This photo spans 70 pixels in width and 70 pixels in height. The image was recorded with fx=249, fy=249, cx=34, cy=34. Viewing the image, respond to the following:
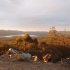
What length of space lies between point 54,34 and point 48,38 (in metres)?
2.29

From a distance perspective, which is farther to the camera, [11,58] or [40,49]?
[40,49]

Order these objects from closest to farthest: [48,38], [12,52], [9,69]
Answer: [9,69]
[12,52]
[48,38]

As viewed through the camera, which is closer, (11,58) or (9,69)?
(9,69)

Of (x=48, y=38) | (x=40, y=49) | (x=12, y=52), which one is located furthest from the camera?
(x=48, y=38)

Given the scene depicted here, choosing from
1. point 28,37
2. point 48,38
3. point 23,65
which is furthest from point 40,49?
point 23,65

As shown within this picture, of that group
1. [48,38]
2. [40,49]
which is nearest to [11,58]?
[40,49]

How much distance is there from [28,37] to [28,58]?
1502 centimetres

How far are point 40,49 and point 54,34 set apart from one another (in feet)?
34.6

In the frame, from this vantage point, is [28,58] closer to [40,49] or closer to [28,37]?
[40,49]

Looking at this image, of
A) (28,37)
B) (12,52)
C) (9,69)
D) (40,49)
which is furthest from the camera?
(28,37)

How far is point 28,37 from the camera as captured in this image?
3434cm

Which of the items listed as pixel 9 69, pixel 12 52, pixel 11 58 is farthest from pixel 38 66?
pixel 12 52

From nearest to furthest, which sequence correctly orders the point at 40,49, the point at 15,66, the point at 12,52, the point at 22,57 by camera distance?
the point at 15,66 < the point at 22,57 < the point at 12,52 < the point at 40,49

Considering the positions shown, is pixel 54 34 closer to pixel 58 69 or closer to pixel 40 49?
pixel 40 49
